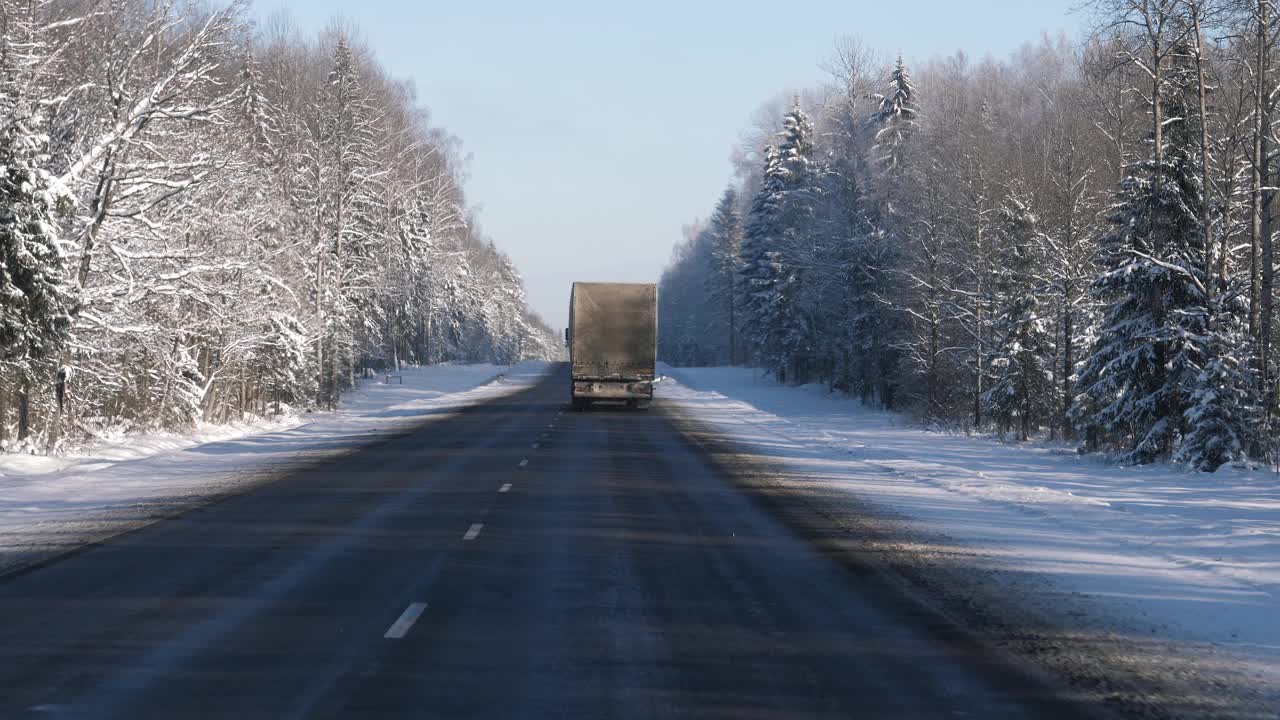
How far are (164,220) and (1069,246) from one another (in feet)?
72.5

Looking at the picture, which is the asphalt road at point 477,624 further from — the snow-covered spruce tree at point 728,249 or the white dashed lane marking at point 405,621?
the snow-covered spruce tree at point 728,249

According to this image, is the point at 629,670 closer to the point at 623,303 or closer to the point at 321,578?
the point at 321,578

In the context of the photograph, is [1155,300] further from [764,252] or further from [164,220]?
[764,252]

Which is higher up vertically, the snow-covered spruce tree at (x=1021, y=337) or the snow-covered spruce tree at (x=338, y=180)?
the snow-covered spruce tree at (x=338, y=180)

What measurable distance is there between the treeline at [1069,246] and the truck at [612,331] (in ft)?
27.3

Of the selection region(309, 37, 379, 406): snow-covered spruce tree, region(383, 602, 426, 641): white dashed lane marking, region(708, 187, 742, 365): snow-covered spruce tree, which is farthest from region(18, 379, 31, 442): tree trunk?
region(708, 187, 742, 365): snow-covered spruce tree

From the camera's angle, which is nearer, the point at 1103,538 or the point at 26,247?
the point at 1103,538

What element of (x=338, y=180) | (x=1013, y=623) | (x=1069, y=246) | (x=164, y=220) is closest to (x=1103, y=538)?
(x=1013, y=623)

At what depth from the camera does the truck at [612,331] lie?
1628 inches

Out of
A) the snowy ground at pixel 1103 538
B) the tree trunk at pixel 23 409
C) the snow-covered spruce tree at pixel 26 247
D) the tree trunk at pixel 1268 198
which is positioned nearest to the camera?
the snowy ground at pixel 1103 538

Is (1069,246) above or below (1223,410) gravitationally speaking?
above

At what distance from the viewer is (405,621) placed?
30.6 feet

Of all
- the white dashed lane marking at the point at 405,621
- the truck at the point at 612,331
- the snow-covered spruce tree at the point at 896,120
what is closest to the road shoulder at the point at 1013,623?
the white dashed lane marking at the point at 405,621

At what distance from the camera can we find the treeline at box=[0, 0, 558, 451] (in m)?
23.6
